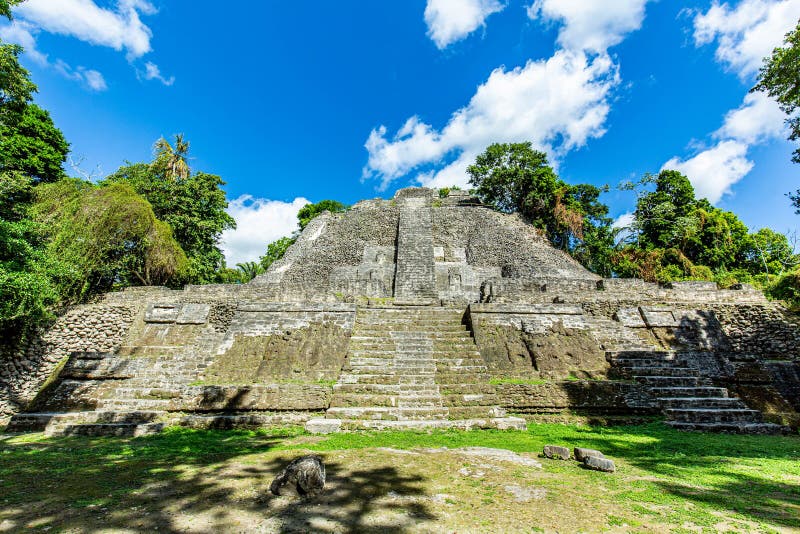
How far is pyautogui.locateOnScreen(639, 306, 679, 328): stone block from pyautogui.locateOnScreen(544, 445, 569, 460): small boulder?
7.40m

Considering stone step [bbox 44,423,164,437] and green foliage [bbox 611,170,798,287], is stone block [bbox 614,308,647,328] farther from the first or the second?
stone step [bbox 44,423,164,437]

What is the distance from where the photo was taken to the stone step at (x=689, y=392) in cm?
655

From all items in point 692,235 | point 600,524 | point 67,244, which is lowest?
point 600,524

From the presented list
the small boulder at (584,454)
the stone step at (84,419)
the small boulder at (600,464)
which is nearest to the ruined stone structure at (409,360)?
the stone step at (84,419)

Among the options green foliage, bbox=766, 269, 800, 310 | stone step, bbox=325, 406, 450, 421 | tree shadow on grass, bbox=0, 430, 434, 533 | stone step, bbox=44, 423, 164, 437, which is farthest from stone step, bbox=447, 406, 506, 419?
green foliage, bbox=766, 269, 800, 310

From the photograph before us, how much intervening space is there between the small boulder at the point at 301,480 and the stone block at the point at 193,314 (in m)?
8.70

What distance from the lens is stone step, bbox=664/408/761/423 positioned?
19.8ft

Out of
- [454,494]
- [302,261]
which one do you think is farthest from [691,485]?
[302,261]

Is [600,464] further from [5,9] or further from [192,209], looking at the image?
[192,209]

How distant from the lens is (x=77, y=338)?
9992 mm

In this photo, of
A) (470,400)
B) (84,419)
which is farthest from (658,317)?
(84,419)

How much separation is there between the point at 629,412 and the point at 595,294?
513cm

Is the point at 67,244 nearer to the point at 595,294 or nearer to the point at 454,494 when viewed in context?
the point at 454,494

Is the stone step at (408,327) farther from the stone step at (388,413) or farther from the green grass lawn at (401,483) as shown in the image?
the green grass lawn at (401,483)
